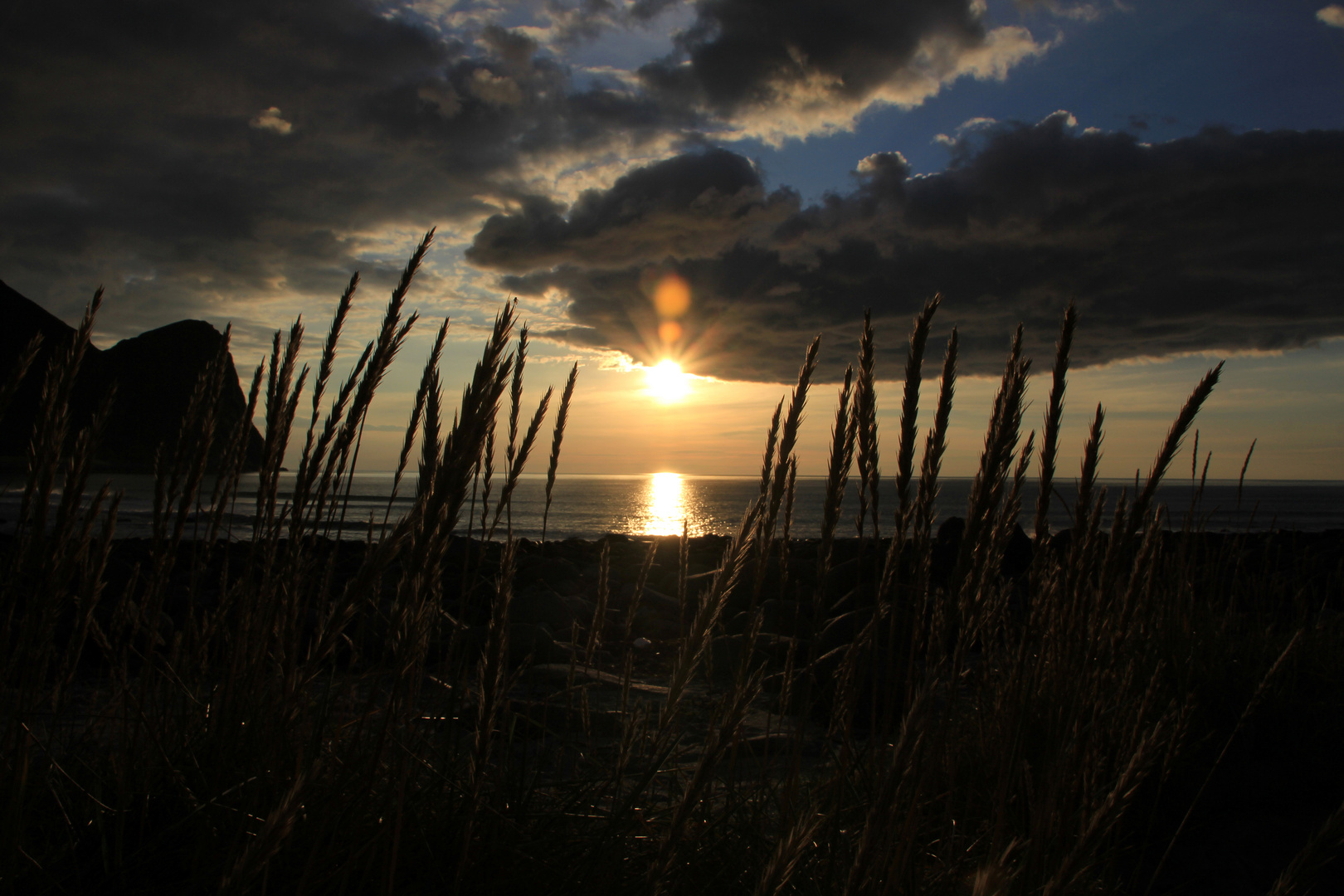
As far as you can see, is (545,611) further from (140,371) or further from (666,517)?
(140,371)

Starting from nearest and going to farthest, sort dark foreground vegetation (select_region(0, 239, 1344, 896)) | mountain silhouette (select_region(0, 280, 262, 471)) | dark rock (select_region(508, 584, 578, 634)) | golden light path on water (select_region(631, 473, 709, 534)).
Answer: dark foreground vegetation (select_region(0, 239, 1344, 896))
dark rock (select_region(508, 584, 578, 634))
golden light path on water (select_region(631, 473, 709, 534))
mountain silhouette (select_region(0, 280, 262, 471))

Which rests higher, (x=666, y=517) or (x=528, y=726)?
(x=528, y=726)

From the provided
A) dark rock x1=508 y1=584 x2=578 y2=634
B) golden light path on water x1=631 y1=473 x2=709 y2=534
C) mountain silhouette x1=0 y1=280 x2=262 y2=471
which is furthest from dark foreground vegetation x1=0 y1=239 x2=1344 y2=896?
mountain silhouette x1=0 y1=280 x2=262 y2=471

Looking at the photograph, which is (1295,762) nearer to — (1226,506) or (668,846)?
(668,846)

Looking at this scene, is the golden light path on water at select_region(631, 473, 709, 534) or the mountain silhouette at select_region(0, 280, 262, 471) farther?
the mountain silhouette at select_region(0, 280, 262, 471)

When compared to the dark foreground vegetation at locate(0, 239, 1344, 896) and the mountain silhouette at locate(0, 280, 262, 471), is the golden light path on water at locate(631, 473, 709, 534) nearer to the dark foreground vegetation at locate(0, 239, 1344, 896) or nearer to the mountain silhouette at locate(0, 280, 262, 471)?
the dark foreground vegetation at locate(0, 239, 1344, 896)

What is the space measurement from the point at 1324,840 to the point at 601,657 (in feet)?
16.6

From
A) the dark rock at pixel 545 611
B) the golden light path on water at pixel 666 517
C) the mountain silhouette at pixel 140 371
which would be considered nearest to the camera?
the dark rock at pixel 545 611

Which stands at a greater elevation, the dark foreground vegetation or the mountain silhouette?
the mountain silhouette

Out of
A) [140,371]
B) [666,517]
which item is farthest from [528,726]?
[140,371]

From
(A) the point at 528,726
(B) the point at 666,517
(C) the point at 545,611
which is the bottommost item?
(B) the point at 666,517

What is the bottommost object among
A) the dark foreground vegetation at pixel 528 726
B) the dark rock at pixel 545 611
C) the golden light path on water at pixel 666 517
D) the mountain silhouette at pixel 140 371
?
the golden light path on water at pixel 666 517

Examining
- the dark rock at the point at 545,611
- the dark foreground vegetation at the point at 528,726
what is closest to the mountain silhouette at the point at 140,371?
the dark rock at the point at 545,611

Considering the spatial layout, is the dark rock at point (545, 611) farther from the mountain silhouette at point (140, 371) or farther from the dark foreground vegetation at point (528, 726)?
the mountain silhouette at point (140, 371)
